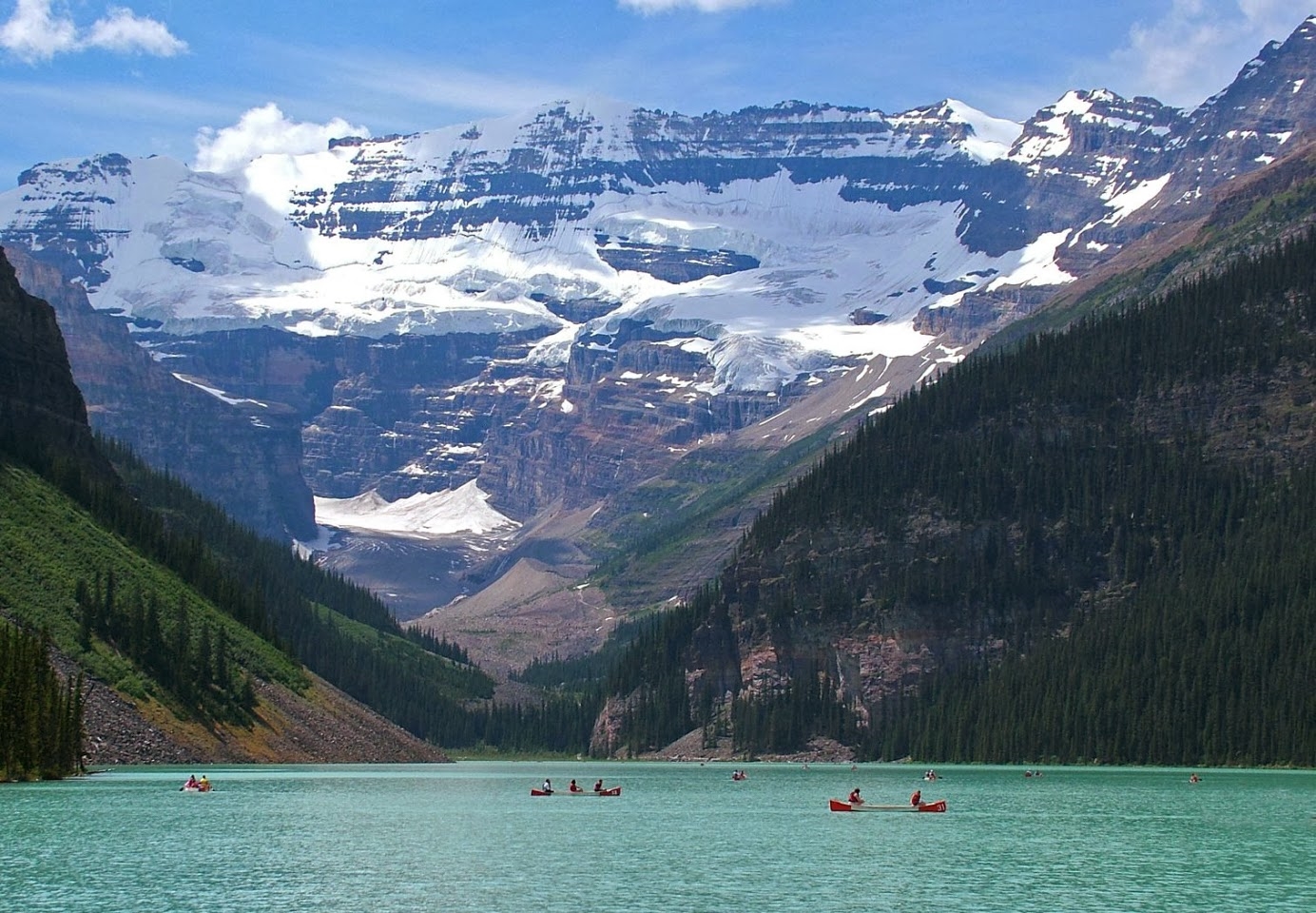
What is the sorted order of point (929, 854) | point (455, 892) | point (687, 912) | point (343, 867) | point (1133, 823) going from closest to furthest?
point (687, 912)
point (455, 892)
point (343, 867)
point (929, 854)
point (1133, 823)

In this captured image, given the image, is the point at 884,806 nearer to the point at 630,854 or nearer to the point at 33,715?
the point at 630,854

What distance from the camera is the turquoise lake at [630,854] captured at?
104 meters

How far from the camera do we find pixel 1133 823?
151m

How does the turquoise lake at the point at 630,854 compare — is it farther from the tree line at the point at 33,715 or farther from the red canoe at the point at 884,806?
the tree line at the point at 33,715

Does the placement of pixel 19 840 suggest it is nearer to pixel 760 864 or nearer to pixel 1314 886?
pixel 760 864

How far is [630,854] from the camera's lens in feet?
426

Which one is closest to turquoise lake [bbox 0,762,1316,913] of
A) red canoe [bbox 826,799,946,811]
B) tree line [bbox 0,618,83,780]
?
red canoe [bbox 826,799,946,811]

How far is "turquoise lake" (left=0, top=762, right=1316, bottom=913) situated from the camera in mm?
104500

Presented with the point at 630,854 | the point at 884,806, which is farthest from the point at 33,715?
the point at 884,806

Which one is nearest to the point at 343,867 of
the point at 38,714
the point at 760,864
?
the point at 760,864

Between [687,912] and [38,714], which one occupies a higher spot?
[38,714]

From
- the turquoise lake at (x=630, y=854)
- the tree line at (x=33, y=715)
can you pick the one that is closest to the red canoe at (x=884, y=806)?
the turquoise lake at (x=630, y=854)

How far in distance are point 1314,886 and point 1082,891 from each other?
41.4 ft

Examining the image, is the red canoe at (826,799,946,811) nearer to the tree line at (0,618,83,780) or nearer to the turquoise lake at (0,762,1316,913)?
the turquoise lake at (0,762,1316,913)
